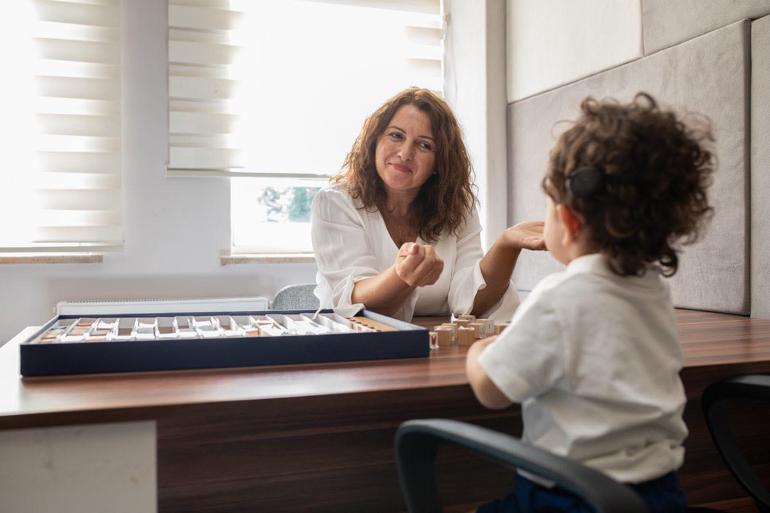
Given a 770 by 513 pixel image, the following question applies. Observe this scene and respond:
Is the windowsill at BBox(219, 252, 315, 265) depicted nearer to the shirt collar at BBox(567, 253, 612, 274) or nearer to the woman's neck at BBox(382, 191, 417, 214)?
the woman's neck at BBox(382, 191, 417, 214)

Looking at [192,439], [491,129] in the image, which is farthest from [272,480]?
[491,129]

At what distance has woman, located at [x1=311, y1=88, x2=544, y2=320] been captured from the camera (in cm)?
186

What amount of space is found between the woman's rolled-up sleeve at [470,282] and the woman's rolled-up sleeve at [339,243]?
231mm

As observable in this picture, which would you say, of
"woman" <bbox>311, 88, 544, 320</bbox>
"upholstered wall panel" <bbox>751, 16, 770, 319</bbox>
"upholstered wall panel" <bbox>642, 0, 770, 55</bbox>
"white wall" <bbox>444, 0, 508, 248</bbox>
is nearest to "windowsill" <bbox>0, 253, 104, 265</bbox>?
"woman" <bbox>311, 88, 544, 320</bbox>

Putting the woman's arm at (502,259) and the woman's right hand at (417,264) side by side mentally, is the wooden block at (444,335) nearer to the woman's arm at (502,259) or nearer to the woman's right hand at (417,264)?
the woman's right hand at (417,264)

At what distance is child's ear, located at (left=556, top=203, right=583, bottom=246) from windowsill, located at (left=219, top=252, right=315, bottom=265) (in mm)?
2563

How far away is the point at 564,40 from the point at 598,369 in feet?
7.52

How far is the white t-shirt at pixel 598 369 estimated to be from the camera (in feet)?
2.68

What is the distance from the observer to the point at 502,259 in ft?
5.89

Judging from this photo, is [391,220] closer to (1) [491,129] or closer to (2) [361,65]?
(1) [491,129]

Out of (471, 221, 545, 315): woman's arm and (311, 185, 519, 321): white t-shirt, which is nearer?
(471, 221, 545, 315): woman's arm

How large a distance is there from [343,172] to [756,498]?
1.50m

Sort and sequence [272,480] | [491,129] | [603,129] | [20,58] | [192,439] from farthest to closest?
1. [491,129]
2. [20,58]
3. [272,480]
4. [192,439]
5. [603,129]

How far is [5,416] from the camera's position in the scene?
0.82 m
